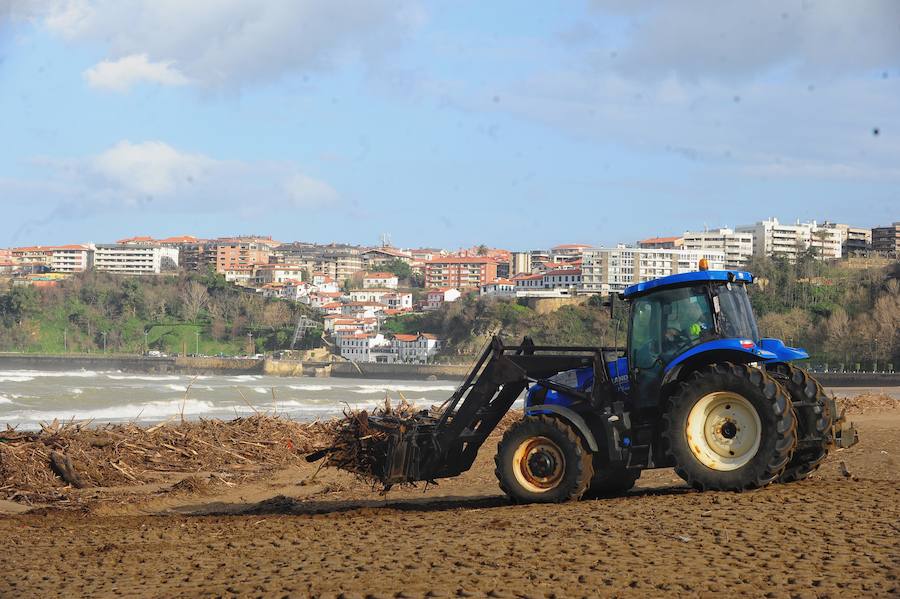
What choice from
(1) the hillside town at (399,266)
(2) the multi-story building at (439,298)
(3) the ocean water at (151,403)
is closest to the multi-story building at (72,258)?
(1) the hillside town at (399,266)

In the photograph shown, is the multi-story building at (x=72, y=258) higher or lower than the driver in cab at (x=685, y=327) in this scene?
higher

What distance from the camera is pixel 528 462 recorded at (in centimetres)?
958

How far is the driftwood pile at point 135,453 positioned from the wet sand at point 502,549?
3.51 m

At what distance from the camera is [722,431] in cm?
883

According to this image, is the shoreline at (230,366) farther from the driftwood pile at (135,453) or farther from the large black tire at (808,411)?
the large black tire at (808,411)

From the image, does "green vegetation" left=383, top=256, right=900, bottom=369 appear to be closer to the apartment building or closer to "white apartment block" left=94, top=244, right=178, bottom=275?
the apartment building

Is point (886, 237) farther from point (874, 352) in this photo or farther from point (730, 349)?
point (730, 349)

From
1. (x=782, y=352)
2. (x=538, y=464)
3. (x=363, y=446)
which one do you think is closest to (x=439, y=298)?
(x=363, y=446)

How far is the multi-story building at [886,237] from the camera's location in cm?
14710

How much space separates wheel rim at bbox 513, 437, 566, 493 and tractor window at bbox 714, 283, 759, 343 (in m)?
1.81

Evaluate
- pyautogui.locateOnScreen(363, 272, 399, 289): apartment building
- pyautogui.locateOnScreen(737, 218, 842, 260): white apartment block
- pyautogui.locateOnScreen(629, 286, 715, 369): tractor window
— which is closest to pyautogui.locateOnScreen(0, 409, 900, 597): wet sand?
pyautogui.locateOnScreen(629, 286, 715, 369): tractor window

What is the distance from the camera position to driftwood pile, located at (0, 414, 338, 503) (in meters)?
14.4

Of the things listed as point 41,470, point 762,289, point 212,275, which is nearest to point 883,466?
point 41,470

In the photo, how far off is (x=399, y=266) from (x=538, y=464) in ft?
560
